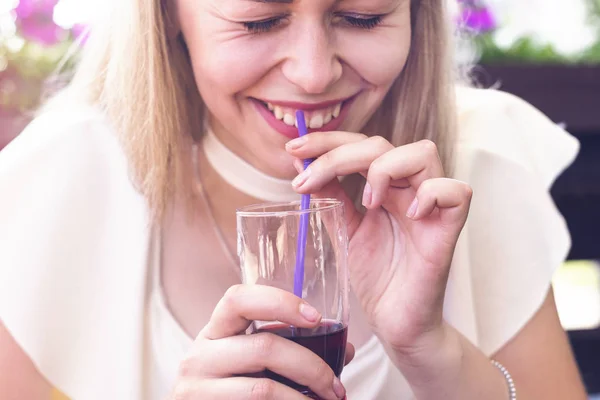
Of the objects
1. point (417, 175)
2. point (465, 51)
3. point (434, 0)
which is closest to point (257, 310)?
point (417, 175)

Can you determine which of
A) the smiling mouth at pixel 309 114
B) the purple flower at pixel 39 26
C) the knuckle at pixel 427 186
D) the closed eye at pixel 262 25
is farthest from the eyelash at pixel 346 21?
the purple flower at pixel 39 26

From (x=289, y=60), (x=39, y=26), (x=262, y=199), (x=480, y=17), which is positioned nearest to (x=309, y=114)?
(x=289, y=60)

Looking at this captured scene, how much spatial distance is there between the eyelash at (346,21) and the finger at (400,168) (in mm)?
293

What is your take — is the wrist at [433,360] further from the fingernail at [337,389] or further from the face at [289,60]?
the face at [289,60]

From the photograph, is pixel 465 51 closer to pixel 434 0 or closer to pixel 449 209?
pixel 434 0

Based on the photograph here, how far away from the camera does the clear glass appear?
103 cm

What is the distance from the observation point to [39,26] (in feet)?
9.18

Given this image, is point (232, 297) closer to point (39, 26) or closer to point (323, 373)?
point (323, 373)

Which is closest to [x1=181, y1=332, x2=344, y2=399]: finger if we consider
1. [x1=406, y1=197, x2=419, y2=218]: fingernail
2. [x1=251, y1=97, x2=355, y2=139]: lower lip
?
[x1=406, y1=197, x2=419, y2=218]: fingernail

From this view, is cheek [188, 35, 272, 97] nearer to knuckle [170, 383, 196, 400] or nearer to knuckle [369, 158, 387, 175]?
A: knuckle [369, 158, 387, 175]

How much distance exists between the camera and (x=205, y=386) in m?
1.05

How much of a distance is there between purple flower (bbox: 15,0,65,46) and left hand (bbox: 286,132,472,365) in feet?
5.94

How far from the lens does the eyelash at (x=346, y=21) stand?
1.33 m

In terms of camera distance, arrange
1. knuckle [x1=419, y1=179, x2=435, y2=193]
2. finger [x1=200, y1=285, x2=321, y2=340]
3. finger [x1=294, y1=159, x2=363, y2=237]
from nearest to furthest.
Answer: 1. finger [x1=200, y1=285, x2=321, y2=340]
2. knuckle [x1=419, y1=179, x2=435, y2=193]
3. finger [x1=294, y1=159, x2=363, y2=237]
